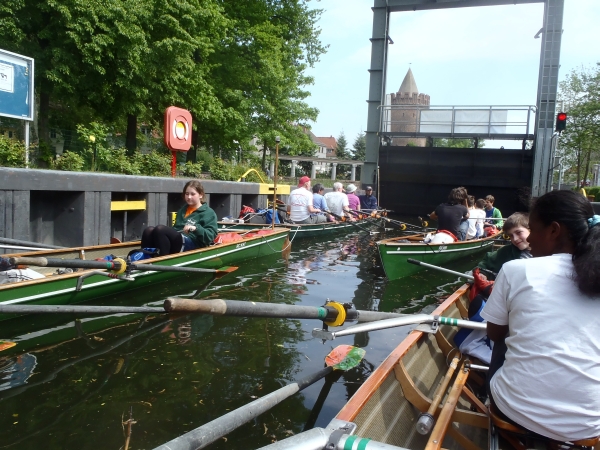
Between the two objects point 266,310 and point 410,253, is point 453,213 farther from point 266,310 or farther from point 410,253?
point 266,310

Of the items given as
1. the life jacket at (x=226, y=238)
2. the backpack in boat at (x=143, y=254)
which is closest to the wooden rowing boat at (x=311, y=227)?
the life jacket at (x=226, y=238)

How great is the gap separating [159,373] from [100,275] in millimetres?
2145

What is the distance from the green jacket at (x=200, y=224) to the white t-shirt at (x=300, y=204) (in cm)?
585

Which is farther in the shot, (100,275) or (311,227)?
(311,227)

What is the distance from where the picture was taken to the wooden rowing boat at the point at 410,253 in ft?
29.4

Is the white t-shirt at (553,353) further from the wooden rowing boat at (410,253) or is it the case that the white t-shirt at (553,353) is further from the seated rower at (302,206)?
the seated rower at (302,206)

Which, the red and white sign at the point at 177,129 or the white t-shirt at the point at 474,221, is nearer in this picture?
the white t-shirt at the point at 474,221

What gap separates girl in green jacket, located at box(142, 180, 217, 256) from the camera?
7.38m

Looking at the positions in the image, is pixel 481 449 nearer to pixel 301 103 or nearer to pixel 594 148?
pixel 301 103

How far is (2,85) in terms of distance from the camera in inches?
368

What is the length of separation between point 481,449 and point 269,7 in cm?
2192

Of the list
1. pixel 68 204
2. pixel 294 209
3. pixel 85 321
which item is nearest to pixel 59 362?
pixel 85 321

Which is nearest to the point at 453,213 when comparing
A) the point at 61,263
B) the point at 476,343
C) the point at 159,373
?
the point at 476,343

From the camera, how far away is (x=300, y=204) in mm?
13781
